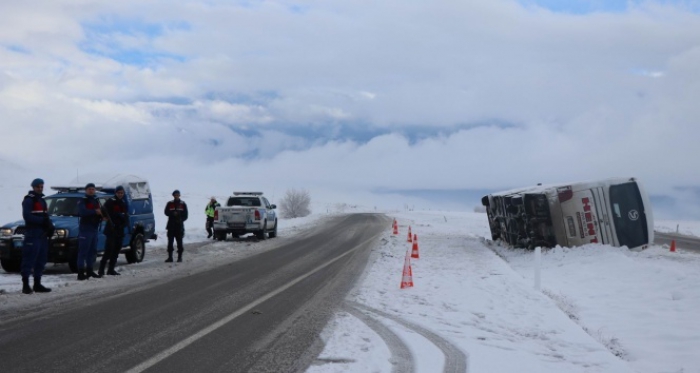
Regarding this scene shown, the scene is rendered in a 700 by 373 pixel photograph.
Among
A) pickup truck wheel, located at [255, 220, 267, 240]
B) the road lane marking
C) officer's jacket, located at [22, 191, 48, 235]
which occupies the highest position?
officer's jacket, located at [22, 191, 48, 235]

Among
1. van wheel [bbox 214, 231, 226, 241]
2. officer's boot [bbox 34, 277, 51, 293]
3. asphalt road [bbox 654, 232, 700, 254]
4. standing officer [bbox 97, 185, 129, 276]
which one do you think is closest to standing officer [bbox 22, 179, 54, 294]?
officer's boot [bbox 34, 277, 51, 293]

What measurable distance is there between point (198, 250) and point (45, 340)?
41.4ft

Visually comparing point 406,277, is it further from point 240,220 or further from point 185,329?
point 240,220

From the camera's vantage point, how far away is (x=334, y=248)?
67.3ft

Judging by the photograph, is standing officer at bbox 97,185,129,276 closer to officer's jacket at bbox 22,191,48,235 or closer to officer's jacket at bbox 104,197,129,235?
officer's jacket at bbox 104,197,129,235

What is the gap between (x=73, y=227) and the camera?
40.7 ft

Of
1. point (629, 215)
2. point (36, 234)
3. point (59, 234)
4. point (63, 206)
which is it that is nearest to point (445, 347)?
point (36, 234)

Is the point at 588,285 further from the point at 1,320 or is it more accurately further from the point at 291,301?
the point at 1,320

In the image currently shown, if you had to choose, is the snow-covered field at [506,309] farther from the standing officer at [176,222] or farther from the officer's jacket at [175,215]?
the officer's jacket at [175,215]

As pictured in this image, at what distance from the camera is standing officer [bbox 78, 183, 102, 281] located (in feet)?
37.2

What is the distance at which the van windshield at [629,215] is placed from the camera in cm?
1809

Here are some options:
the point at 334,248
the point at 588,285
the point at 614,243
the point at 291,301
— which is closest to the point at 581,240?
the point at 614,243

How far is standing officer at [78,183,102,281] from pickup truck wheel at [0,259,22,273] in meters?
1.93

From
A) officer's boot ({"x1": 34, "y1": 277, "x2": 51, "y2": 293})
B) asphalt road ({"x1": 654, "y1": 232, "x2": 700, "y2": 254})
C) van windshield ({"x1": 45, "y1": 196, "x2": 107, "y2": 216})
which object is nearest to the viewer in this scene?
officer's boot ({"x1": 34, "y1": 277, "x2": 51, "y2": 293})
